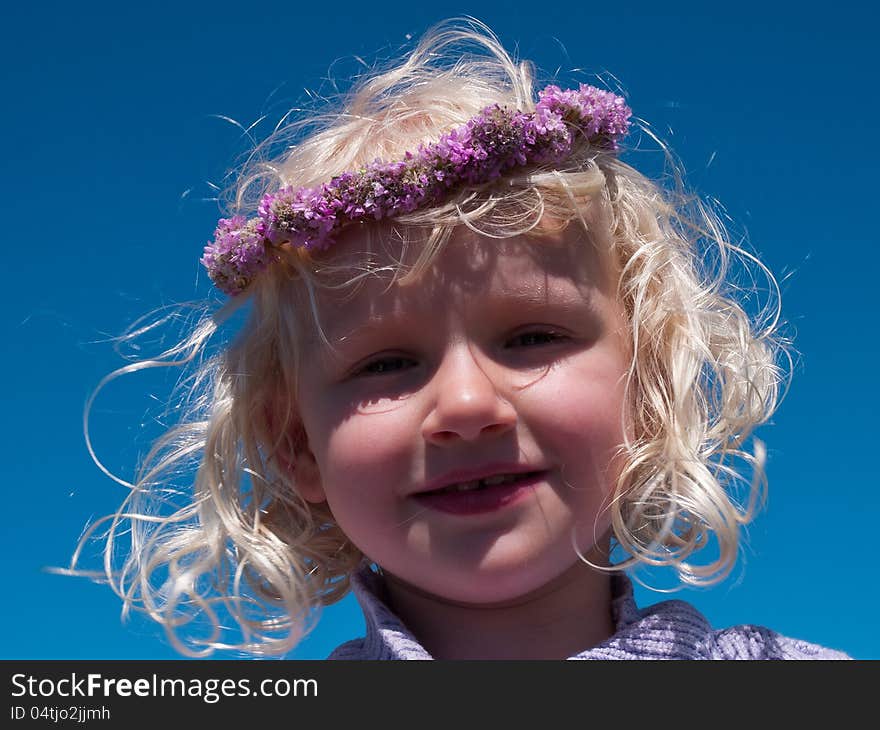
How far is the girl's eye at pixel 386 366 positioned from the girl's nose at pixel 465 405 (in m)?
0.12

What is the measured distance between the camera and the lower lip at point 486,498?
223 centimetres

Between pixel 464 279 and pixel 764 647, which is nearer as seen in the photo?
pixel 464 279

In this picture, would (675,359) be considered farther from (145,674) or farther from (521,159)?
(145,674)

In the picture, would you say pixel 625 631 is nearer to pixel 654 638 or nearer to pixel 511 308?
pixel 654 638

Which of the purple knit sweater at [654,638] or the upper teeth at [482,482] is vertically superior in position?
the upper teeth at [482,482]

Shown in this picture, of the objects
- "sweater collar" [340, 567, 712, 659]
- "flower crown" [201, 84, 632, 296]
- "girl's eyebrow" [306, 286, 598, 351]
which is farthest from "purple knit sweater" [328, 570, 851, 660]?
"flower crown" [201, 84, 632, 296]

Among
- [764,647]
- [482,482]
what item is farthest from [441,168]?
[764,647]

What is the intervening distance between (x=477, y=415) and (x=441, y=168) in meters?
0.67

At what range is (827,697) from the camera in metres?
2.23

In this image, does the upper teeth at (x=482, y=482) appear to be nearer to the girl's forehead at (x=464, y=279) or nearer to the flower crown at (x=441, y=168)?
the girl's forehead at (x=464, y=279)

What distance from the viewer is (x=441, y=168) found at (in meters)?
2.44

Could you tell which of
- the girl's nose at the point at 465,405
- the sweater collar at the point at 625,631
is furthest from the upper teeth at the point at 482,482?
the sweater collar at the point at 625,631

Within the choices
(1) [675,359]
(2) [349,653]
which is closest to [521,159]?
(1) [675,359]

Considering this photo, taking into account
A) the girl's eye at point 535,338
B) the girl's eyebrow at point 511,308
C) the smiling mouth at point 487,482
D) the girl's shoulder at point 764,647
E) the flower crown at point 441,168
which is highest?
the flower crown at point 441,168
